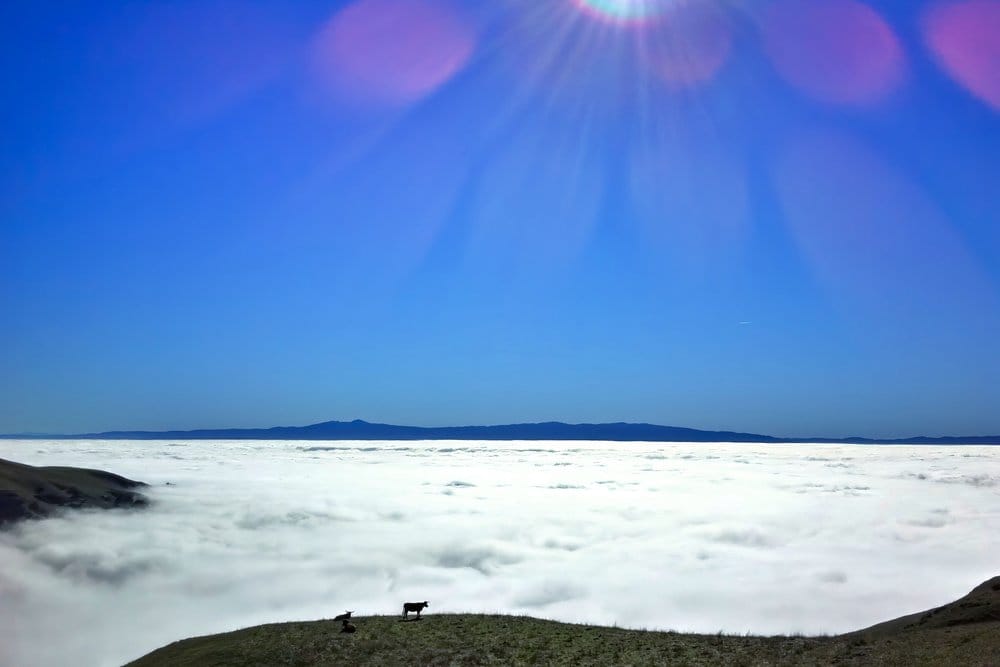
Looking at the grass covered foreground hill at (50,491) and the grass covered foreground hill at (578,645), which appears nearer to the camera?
the grass covered foreground hill at (578,645)

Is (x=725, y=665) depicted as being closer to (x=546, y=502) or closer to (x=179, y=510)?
(x=179, y=510)

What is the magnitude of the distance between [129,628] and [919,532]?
11628 cm

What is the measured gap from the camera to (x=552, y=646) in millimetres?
31297

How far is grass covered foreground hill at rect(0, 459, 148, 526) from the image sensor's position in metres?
90.2

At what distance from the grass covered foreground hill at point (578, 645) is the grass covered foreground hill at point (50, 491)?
70.7m

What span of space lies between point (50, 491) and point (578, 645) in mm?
93476

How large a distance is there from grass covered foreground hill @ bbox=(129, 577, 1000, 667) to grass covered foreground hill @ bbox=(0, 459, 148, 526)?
7074cm

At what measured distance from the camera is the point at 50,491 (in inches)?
3814

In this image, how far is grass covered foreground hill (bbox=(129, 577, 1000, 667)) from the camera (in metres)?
27.9

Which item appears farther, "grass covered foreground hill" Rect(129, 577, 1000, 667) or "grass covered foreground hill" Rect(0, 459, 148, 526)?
"grass covered foreground hill" Rect(0, 459, 148, 526)

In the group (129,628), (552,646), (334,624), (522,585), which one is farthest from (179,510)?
(552,646)

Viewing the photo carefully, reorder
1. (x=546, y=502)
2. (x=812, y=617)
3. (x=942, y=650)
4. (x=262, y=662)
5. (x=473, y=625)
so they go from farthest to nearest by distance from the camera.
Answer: (x=546, y=502) < (x=812, y=617) < (x=473, y=625) < (x=262, y=662) < (x=942, y=650)

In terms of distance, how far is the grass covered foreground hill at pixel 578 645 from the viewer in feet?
91.7

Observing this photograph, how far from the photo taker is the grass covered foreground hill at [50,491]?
9025cm
